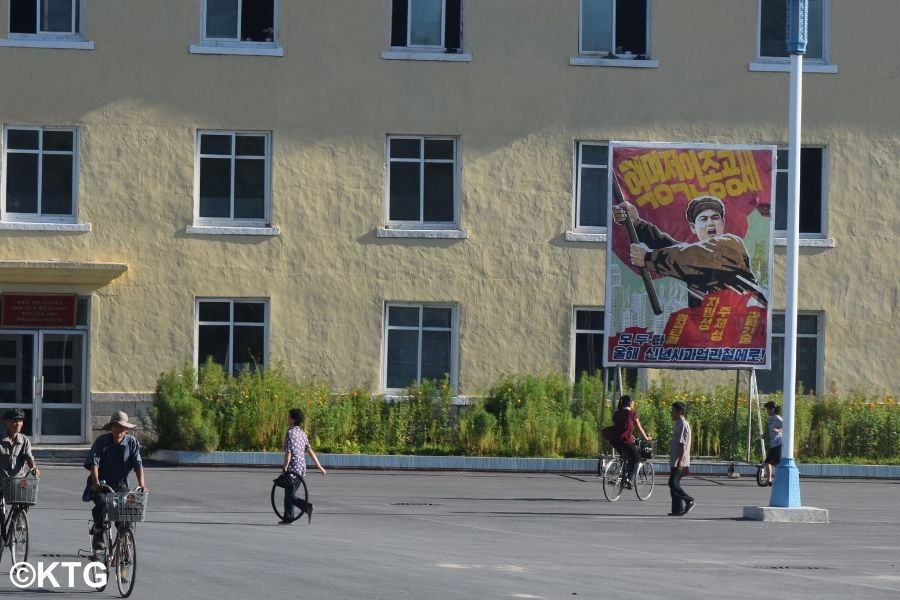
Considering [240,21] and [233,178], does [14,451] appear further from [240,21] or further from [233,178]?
[240,21]

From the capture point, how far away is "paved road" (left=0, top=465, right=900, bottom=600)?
14.2 meters

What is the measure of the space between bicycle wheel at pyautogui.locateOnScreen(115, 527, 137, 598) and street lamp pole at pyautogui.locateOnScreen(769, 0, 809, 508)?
1149 centimetres

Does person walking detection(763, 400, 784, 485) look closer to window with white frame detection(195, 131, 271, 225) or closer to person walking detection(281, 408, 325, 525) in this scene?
person walking detection(281, 408, 325, 525)

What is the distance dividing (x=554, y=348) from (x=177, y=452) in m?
8.54

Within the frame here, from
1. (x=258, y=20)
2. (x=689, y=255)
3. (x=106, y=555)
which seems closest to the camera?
(x=106, y=555)

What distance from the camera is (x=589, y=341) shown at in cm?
3456

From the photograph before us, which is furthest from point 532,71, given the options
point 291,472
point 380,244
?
point 291,472

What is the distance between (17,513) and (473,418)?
17.8m

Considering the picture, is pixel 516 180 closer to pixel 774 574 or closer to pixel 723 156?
pixel 723 156

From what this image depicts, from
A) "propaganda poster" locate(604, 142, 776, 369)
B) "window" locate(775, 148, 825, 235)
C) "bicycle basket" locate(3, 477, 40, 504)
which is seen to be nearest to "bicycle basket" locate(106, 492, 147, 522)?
"bicycle basket" locate(3, 477, 40, 504)

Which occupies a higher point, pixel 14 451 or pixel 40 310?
pixel 40 310

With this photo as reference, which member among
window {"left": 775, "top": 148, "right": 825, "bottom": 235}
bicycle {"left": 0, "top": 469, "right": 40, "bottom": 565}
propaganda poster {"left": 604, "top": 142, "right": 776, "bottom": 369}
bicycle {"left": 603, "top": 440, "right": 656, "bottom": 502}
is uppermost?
window {"left": 775, "top": 148, "right": 825, "bottom": 235}

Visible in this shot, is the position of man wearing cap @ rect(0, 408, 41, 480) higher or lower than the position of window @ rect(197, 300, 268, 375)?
lower

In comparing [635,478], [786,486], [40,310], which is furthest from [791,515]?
[40,310]
